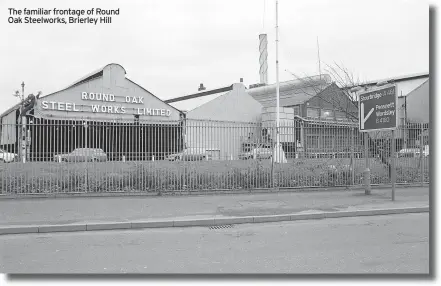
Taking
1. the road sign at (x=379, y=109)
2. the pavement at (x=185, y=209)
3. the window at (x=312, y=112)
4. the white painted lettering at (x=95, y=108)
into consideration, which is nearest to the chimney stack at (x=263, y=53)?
the window at (x=312, y=112)

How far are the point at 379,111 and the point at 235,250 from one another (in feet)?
26.7

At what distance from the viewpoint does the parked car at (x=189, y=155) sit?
518 inches

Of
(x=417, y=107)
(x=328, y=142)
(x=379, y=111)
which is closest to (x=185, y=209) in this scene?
(x=328, y=142)

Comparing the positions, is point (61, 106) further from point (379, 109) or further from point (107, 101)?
point (379, 109)

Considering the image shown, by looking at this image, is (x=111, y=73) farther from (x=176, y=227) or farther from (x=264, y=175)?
(x=176, y=227)

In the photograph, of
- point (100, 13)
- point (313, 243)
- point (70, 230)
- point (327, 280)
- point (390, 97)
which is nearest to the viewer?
point (327, 280)

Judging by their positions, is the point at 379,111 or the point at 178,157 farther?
the point at 178,157

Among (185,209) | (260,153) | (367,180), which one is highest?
(260,153)

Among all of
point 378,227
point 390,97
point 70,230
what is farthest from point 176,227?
point 390,97

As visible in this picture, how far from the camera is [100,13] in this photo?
9008 mm

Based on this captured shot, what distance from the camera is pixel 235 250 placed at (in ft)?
21.4

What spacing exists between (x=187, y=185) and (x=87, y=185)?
325cm

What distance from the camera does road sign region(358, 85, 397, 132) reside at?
11930 millimetres

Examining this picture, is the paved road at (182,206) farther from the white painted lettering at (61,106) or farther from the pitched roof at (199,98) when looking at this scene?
the pitched roof at (199,98)
